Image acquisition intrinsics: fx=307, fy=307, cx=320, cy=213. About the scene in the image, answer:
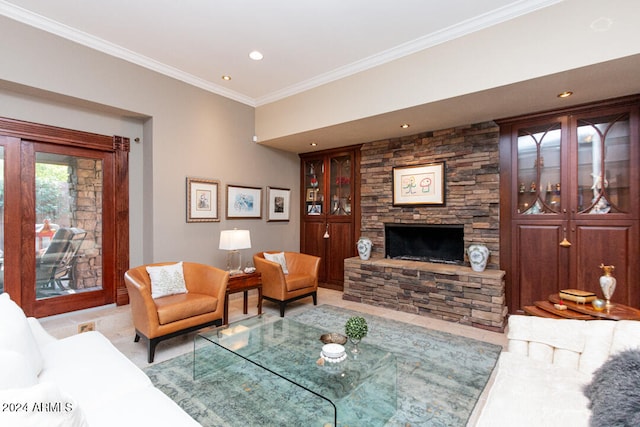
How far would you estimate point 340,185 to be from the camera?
5473mm

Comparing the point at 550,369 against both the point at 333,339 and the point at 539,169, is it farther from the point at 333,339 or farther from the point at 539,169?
the point at 539,169

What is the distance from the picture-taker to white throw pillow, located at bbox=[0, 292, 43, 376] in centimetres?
148

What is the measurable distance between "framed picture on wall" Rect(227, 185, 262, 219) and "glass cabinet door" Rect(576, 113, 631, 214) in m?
4.26

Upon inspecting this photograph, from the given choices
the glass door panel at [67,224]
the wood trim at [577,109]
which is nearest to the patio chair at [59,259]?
the glass door panel at [67,224]

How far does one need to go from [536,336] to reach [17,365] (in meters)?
2.63

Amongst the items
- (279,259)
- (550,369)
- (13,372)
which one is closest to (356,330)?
(550,369)

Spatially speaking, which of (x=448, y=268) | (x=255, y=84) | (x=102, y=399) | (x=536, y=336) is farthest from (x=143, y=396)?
(x=255, y=84)

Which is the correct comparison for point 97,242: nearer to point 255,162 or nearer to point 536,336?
point 255,162

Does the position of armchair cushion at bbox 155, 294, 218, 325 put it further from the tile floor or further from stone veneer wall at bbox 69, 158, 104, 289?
stone veneer wall at bbox 69, 158, 104, 289

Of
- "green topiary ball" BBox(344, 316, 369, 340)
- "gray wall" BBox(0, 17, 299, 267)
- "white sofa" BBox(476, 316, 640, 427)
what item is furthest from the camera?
"gray wall" BBox(0, 17, 299, 267)

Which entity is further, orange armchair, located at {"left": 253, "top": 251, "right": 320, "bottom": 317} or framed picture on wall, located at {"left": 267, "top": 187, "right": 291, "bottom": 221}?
framed picture on wall, located at {"left": 267, "top": 187, "right": 291, "bottom": 221}

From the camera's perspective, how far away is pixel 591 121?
11.1ft

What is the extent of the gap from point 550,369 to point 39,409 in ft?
7.22

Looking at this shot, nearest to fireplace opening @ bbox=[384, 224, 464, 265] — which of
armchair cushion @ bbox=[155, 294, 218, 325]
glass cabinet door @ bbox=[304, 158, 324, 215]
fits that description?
glass cabinet door @ bbox=[304, 158, 324, 215]
